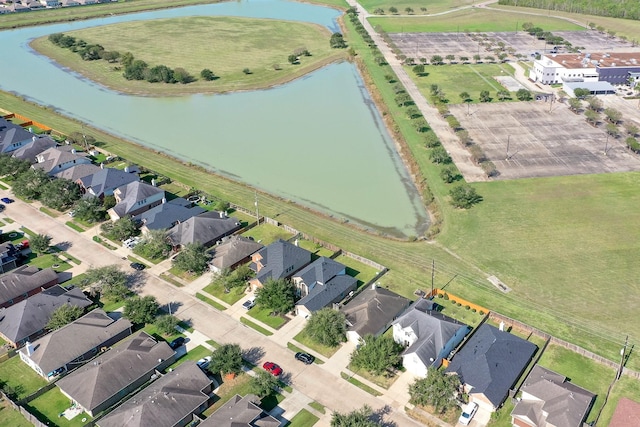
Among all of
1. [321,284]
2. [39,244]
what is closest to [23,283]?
[39,244]

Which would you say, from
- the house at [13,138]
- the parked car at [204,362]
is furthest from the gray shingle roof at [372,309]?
the house at [13,138]

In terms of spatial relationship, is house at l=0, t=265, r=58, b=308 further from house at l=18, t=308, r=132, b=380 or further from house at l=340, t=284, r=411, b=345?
house at l=340, t=284, r=411, b=345

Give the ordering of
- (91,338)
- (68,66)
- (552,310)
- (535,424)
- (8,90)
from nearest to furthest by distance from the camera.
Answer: (535,424) → (91,338) → (552,310) → (8,90) → (68,66)

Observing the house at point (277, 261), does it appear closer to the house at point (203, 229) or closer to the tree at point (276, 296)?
the tree at point (276, 296)

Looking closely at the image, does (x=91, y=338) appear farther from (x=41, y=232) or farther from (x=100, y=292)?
(x=41, y=232)

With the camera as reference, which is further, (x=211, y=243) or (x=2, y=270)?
(x=211, y=243)

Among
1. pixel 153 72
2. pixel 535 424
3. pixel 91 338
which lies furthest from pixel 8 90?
pixel 535 424

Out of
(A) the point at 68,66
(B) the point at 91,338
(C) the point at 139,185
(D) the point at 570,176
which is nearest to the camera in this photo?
(B) the point at 91,338
